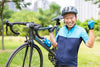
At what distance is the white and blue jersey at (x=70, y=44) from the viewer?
2.58 meters

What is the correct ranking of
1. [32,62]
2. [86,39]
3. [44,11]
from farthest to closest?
[44,11] → [32,62] → [86,39]

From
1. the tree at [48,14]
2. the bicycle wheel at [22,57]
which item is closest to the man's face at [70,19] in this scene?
the bicycle wheel at [22,57]

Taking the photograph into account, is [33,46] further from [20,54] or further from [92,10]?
[92,10]

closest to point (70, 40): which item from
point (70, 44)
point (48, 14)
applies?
point (70, 44)

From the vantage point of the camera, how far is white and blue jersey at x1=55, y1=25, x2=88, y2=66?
8.46ft

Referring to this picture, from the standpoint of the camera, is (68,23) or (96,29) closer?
(68,23)

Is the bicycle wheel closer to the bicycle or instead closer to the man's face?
the bicycle

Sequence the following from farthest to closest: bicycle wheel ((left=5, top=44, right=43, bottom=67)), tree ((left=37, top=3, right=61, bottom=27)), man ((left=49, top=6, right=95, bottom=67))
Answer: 1. tree ((left=37, top=3, right=61, bottom=27))
2. bicycle wheel ((left=5, top=44, right=43, bottom=67))
3. man ((left=49, top=6, right=95, bottom=67))

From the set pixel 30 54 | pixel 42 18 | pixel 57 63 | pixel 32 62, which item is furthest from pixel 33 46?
pixel 42 18

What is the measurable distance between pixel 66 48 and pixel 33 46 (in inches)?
31.0

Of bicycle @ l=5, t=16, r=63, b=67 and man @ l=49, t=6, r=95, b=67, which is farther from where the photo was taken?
bicycle @ l=5, t=16, r=63, b=67

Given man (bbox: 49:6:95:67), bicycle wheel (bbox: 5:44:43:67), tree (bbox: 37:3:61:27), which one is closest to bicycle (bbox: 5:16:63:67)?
bicycle wheel (bbox: 5:44:43:67)

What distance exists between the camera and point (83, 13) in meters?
60.7

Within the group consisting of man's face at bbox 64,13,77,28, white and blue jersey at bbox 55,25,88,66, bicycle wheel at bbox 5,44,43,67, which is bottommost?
bicycle wheel at bbox 5,44,43,67
